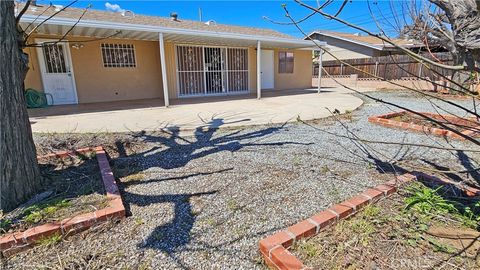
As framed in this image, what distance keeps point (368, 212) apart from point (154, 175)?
2.39m

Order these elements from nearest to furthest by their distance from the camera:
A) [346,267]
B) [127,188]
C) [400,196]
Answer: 1. [346,267]
2. [400,196]
3. [127,188]

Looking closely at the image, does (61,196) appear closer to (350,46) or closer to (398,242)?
(398,242)

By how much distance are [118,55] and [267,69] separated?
7.44m

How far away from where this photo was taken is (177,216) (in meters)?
2.28

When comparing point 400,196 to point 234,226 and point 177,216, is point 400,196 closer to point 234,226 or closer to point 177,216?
point 234,226

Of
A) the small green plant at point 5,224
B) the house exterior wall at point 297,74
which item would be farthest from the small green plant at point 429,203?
the house exterior wall at point 297,74

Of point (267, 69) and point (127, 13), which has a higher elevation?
point (127, 13)

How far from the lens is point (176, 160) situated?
12.1 feet

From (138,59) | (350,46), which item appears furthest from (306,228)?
(350,46)

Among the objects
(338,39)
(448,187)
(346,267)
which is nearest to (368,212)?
(346,267)

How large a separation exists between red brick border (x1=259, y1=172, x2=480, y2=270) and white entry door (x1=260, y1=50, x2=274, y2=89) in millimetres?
11600

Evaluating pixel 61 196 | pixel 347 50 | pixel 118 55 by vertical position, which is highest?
pixel 347 50

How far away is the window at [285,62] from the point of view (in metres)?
14.0

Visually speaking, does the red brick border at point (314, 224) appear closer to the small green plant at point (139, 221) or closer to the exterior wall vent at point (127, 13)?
the small green plant at point (139, 221)
